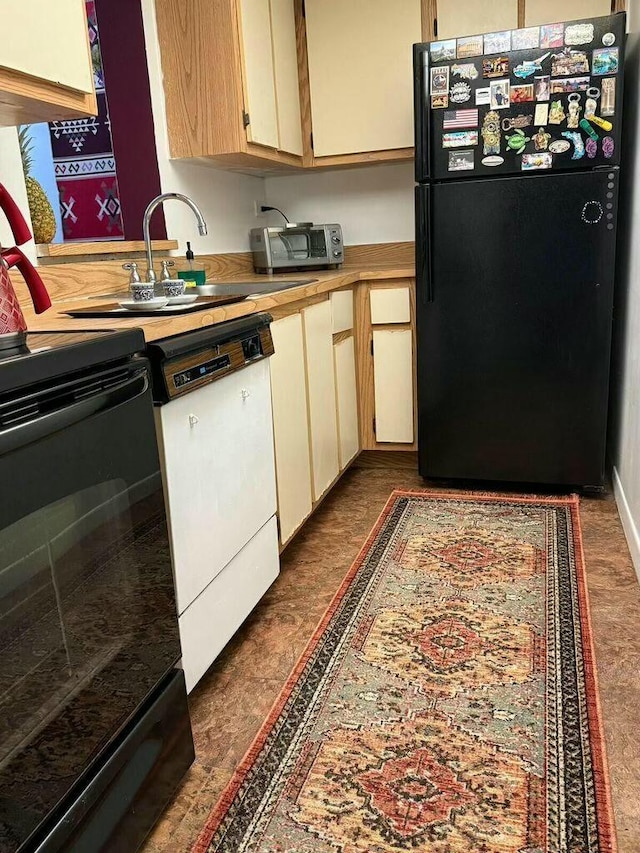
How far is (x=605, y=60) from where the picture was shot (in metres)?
2.48

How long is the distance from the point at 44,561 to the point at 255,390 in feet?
3.24

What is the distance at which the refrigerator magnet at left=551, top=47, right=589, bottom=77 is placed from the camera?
2.50 metres

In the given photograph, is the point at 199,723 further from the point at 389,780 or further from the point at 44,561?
the point at 44,561

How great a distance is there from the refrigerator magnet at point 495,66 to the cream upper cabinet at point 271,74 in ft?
2.77

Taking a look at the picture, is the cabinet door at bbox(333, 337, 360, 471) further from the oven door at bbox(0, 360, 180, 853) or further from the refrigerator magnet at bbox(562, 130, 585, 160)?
the oven door at bbox(0, 360, 180, 853)

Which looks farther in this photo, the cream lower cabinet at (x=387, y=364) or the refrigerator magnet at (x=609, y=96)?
the cream lower cabinet at (x=387, y=364)

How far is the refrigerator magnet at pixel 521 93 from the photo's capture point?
101 inches

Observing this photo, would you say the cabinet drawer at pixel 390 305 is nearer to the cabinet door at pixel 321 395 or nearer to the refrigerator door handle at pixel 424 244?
the refrigerator door handle at pixel 424 244

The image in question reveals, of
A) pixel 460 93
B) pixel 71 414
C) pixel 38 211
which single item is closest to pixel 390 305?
pixel 460 93

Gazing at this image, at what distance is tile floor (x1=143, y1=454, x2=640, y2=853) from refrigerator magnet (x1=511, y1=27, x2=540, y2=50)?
1712 millimetres

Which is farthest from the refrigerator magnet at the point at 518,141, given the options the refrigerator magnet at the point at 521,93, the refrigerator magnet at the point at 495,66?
the refrigerator magnet at the point at 495,66

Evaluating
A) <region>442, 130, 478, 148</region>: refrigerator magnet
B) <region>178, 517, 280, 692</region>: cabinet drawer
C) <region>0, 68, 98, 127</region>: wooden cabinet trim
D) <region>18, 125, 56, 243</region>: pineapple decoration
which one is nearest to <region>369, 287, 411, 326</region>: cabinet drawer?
<region>442, 130, 478, 148</region>: refrigerator magnet

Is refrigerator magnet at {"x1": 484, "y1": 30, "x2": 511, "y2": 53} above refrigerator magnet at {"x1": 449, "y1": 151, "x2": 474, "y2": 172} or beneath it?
above

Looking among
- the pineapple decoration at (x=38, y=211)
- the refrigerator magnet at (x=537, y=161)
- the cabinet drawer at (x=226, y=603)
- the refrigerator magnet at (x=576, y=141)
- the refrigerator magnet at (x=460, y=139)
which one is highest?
the refrigerator magnet at (x=460, y=139)
